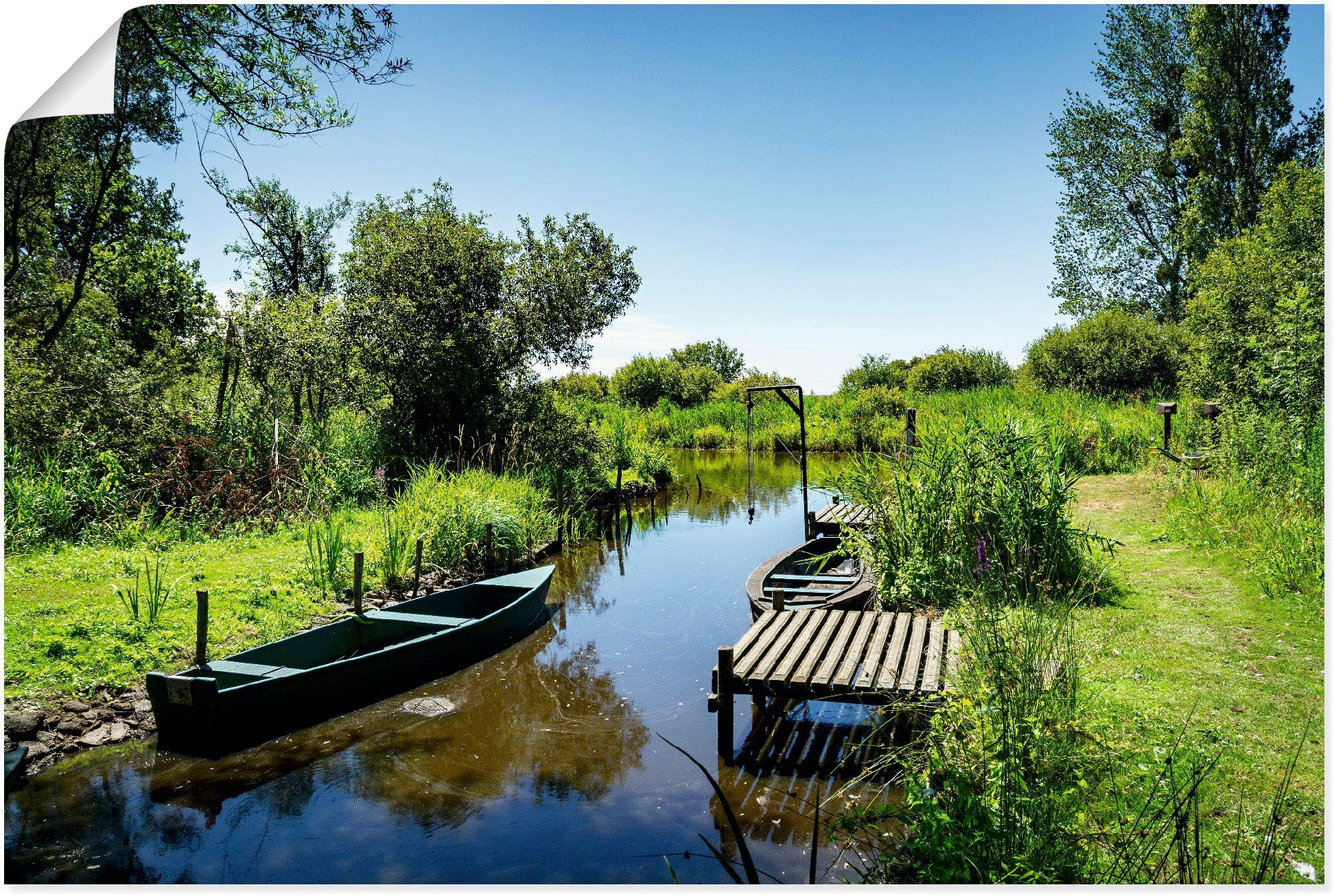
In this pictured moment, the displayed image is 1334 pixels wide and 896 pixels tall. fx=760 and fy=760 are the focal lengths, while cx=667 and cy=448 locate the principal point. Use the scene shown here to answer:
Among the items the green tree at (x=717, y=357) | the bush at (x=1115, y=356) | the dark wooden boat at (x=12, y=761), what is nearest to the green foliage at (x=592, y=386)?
the green tree at (x=717, y=357)

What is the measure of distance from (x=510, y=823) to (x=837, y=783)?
180cm

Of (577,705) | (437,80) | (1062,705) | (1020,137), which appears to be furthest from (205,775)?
(1020,137)

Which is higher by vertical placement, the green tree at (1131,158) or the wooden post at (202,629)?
the green tree at (1131,158)

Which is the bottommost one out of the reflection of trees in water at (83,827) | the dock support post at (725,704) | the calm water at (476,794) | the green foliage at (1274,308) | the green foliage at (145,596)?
the calm water at (476,794)

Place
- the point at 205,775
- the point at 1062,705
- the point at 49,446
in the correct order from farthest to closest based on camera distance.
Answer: the point at 49,446
the point at 205,775
the point at 1062,705

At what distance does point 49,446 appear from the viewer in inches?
267

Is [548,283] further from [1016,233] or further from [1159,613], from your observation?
[1159,613]

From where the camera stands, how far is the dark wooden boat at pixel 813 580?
239 inches

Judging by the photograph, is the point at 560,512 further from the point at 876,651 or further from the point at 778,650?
the point at 876,651

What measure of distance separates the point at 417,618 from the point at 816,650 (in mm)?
3407

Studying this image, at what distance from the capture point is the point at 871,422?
2386 centimetres

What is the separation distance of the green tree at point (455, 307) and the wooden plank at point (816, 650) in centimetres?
856

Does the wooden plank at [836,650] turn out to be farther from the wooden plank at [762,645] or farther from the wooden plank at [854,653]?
the wooden plank at [762,645]

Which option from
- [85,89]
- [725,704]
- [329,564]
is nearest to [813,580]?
[725,704]
